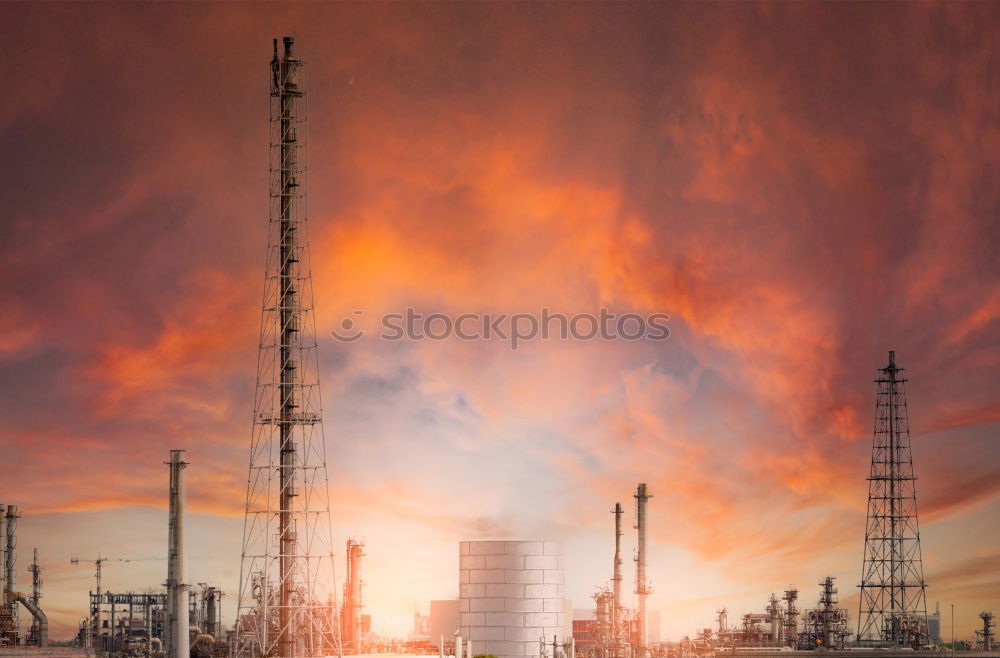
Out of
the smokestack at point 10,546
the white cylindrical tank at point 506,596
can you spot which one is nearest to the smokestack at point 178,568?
the white cylindrical tank at point 506,596

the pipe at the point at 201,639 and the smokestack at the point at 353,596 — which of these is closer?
the pipe at the point at 201,639

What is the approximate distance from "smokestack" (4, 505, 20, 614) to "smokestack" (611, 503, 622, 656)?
43.8 metres

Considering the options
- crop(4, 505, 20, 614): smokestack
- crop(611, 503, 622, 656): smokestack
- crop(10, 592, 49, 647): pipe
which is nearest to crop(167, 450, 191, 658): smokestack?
crop(4, 505, 20, 614): smokestack

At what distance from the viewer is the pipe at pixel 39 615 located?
92.4 meters

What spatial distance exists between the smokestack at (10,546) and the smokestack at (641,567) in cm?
4506

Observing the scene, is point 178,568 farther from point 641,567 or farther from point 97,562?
point 641,567

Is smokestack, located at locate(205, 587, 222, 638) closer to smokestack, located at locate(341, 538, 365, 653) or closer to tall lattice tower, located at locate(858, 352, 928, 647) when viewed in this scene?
smokestack, located at locate(341, 538, 365, 653)

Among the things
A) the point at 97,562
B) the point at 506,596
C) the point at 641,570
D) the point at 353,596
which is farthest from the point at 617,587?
the point at 97,562

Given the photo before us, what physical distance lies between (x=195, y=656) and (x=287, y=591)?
2925cm

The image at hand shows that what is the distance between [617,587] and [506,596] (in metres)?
30.9

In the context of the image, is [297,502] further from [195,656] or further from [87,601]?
[87,601]

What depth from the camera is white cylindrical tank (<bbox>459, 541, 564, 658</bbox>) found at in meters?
75.1

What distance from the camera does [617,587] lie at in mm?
104188

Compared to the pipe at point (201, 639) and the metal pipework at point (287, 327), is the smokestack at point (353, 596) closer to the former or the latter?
the pipe at point (201, 639)
